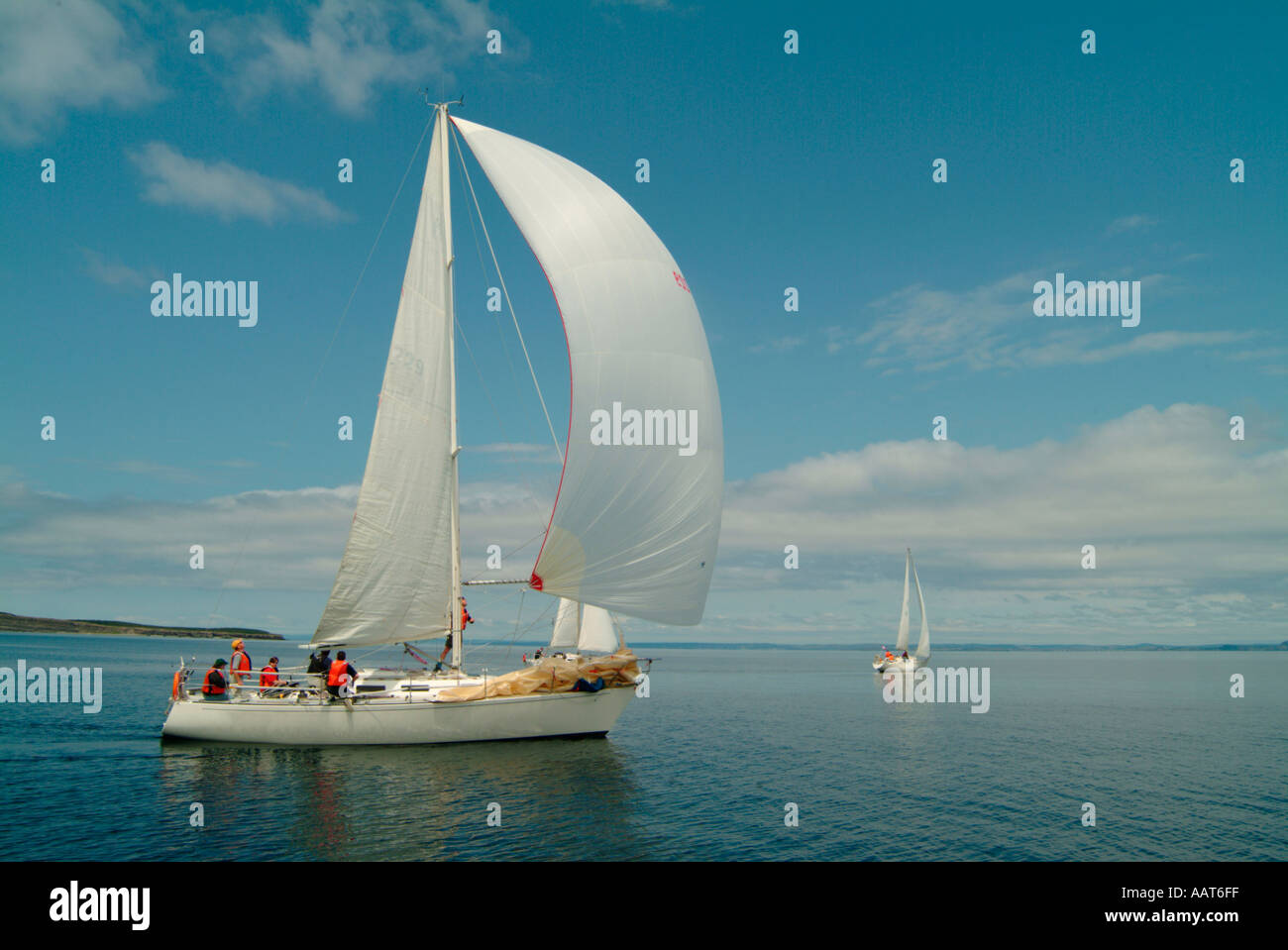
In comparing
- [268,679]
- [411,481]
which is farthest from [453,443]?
[268,679]

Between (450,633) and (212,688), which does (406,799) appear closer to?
(450,633)

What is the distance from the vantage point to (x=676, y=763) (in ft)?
86.0

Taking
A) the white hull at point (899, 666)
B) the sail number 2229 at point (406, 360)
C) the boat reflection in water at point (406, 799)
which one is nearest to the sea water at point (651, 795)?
the boat reflection in water at point (406, 799)

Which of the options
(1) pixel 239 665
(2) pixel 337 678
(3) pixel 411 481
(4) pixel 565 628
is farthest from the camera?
(4) pixel 565 628

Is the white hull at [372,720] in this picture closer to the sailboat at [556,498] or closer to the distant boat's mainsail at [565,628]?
the sailboat at [556,498]

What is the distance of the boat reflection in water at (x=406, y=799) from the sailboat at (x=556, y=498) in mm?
1284

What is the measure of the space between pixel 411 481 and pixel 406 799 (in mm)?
10785

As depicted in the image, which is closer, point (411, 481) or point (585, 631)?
point (411, 481)

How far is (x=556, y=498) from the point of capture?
22.6 meters

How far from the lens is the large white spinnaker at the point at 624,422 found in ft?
74.8
